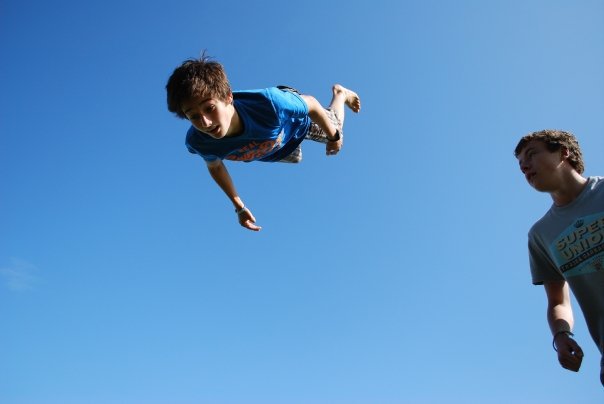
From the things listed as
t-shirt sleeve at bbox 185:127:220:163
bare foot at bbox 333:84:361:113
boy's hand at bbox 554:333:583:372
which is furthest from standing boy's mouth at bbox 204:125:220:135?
boy's hand at bbox 554:333:583:372

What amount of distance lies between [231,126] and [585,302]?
331cm

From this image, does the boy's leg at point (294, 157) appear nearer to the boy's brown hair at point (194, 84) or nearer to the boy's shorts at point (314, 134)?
the boy's shorts at point (314, 134)

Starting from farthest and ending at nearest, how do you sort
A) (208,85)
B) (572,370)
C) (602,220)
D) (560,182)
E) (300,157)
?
(300,157), (208,85), (560,182), (602,220), (572,370)

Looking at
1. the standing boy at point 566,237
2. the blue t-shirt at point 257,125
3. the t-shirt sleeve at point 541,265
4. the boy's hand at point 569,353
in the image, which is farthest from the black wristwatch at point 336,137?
the boy's hand at point 569,353

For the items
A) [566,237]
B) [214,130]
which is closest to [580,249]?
[566,237]

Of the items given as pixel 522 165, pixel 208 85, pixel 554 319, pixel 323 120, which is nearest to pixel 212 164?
pixel 208 85

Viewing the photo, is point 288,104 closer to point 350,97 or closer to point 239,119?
point 239,119

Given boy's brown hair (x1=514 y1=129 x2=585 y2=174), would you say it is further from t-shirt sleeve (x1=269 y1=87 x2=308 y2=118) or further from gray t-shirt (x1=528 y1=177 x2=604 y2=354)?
t-shirt sleeve (x1=269 y1=87 x2=308 y2=118)

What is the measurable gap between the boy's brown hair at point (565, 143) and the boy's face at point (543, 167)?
4 cm

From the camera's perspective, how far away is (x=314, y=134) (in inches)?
213

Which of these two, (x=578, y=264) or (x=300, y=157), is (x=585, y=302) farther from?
(x=300, y=157)

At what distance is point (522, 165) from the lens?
12.2ft

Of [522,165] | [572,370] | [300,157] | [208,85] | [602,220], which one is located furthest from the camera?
[300,157]

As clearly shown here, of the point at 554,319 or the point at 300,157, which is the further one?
the point at 300,157
